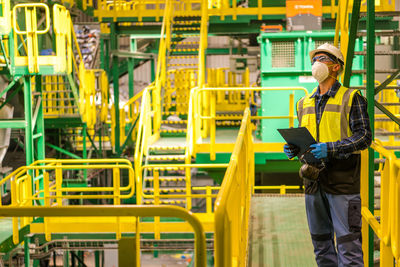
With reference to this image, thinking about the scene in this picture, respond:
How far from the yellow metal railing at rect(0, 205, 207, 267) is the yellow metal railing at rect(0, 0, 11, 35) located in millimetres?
9117

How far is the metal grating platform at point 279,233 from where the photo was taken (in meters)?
5.55

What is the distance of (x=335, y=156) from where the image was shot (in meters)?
4.18

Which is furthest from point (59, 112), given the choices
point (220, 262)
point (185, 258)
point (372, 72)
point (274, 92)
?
point (220, 262)

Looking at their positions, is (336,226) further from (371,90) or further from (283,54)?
(283,54)

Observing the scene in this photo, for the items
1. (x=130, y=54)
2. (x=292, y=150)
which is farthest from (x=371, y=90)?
(x=130, y=54)

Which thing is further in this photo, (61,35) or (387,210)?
(61,35)

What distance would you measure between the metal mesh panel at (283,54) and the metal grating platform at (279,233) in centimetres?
444

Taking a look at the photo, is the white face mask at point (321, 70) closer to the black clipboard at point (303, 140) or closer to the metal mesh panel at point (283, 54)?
the black clipboard at point (303, 140)

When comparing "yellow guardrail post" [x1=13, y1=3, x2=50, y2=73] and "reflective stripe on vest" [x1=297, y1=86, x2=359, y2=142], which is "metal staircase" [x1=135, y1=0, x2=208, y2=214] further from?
"reflective stripe on vest" [x1=297, y1=86, x2=359, y2=142]

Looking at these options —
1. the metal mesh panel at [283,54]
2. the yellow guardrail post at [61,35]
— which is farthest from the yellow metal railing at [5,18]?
the metal mesh panel at [283,54]

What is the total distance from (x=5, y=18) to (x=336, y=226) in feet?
29.6

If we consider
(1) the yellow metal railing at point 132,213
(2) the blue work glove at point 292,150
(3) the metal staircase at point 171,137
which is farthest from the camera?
(3) the metal staircase at point 171,137

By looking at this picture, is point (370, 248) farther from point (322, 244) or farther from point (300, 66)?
point (300, 66)

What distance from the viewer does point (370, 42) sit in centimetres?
508
